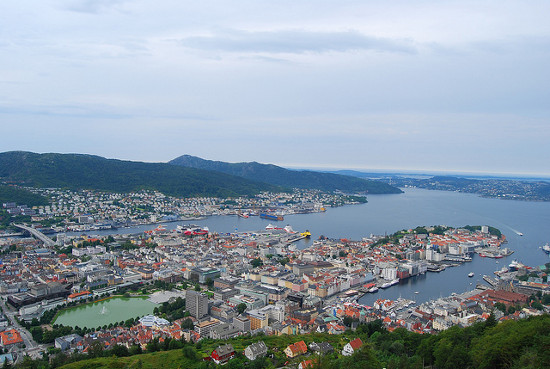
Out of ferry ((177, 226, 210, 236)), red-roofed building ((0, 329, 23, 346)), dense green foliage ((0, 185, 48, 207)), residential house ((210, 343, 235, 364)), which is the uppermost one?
dense green foliage ((0, 185, 48, 207))

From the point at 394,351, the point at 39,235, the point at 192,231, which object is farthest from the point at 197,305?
the point at 39,235

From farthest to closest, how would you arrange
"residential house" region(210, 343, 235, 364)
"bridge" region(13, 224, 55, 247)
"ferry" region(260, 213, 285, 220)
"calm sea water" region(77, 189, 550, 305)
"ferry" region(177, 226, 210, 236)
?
"ferry" region(260, 213, 285, 220) → "ferry" region(177, 226, 210, 236) → "bridge" region(13, 224, 55, 247) → "calm sea water" region(77, 189, 550, 305) → "residential house" region(210, 343, 235, 364)

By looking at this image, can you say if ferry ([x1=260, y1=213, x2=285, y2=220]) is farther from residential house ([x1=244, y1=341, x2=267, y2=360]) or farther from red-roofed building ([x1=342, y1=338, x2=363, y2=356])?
residential house ([x1=244, y1=341, x2=267, y2=360])

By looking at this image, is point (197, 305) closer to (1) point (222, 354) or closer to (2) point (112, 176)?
(1) point (222, 354)

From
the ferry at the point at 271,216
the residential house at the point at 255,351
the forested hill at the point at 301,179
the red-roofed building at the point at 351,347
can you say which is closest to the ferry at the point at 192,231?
the ferry at the point at 271,216

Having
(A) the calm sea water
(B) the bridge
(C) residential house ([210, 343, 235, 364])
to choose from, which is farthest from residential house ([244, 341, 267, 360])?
(B) the bridge

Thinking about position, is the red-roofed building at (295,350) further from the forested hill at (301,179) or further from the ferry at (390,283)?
the forested hill at (301,179)
